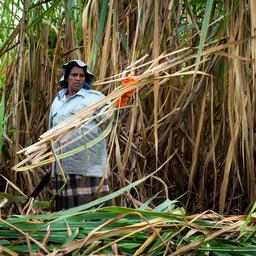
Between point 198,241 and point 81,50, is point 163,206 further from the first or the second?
point 81,50

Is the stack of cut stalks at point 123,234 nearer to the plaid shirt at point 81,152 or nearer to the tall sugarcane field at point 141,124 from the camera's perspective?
the tall sugarcane field at point 141,124

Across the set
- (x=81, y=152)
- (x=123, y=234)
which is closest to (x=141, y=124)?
(x=81, y=152)

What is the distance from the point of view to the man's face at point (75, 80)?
3.06 metres

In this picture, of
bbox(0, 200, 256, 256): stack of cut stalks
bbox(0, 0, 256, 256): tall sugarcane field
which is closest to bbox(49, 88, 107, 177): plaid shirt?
bbox(0, 0, 256, 256): tall sugarcane field

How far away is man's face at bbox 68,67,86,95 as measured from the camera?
121 inches

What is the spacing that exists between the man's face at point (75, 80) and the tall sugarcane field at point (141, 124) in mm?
59

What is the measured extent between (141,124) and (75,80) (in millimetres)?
357

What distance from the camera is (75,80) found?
3084 millimetres

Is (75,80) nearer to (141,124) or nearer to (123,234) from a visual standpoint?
(141,124)

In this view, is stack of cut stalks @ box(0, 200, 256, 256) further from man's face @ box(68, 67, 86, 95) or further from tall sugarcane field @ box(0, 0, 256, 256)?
man's face @ box(68, 67, 86, 95)

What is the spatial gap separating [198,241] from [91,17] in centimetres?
166

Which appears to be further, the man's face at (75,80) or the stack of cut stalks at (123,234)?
the man's face at (75,80)

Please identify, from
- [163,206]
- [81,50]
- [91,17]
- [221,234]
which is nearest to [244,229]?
[221,234]

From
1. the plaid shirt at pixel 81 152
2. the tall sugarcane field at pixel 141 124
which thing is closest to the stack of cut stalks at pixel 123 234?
the tall sugarcane field at pixel 141 124
